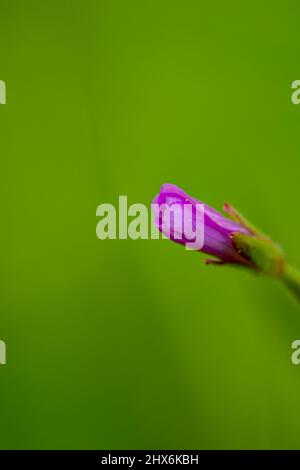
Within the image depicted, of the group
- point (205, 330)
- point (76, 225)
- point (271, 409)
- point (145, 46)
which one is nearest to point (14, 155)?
point (76, 225)

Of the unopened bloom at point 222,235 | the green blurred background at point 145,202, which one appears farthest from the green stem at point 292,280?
the green blurred background at point 145,202

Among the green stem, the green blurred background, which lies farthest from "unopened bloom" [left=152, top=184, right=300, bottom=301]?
the green blurred background

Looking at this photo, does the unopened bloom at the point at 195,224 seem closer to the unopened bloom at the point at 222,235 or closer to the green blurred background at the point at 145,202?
the unopened bloom at the point at 222,235

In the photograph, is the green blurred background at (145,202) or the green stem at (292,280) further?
the green blurred background at (145,202)

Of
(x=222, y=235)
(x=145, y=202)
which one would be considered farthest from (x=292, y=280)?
(x=145, y=202)

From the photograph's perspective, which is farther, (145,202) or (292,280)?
(145,202)

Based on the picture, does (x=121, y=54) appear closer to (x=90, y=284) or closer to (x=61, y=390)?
(x=90, y=284)

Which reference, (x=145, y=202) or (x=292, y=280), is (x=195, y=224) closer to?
(x=292, y=280)

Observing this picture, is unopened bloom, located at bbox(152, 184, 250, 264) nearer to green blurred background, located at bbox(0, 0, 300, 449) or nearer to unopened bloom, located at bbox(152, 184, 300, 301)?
unopened bloom, located at bbox(152, 184, 300, 301)
